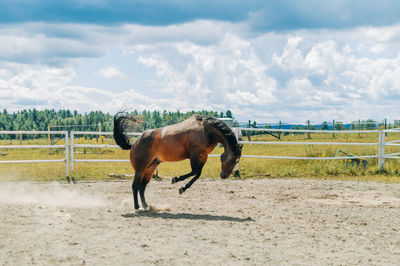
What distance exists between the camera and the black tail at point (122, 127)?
26.6 feet

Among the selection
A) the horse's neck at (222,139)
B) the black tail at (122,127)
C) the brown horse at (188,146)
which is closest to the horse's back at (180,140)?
the brown horse at (188,146)

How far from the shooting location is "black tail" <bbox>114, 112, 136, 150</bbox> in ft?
26.6

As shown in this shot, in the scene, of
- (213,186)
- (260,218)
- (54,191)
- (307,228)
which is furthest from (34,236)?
(213,186)

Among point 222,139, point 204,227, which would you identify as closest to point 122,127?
point 222,139

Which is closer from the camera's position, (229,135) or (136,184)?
(229,135)

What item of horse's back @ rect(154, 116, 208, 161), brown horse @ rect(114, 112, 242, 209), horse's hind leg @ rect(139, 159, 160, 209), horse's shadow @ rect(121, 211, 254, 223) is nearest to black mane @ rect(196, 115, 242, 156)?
brown horse @ rect(114, 112, 242, 209)

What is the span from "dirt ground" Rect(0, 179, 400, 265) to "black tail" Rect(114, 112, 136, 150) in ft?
4.00

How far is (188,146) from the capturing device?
7277 mm

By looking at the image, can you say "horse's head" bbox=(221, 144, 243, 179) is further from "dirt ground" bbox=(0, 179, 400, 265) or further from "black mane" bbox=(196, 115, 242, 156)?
"dirt ground" bbox=(0, 179, 400, 265)

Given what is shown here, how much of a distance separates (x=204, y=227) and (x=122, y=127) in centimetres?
306

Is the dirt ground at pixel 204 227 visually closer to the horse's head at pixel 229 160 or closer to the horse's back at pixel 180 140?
the horse's head at pixel 229 160

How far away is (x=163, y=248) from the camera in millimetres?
4988

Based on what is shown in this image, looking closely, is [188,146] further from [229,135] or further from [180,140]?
[229,135]

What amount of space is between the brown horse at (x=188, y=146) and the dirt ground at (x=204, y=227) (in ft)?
2.72
